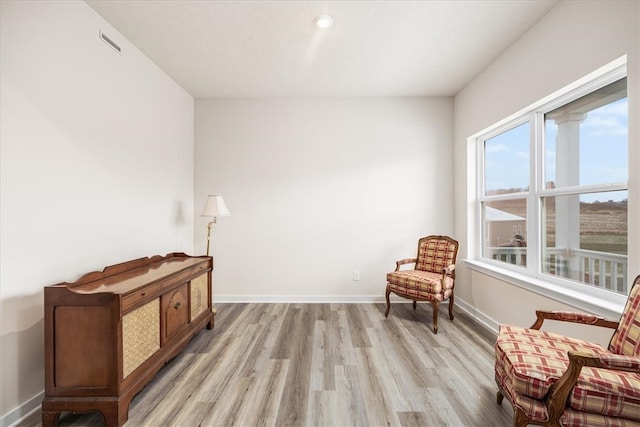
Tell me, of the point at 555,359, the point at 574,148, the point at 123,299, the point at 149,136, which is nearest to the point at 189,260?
the point at 123,299

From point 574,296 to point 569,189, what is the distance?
84cm

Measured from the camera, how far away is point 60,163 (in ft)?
6.35

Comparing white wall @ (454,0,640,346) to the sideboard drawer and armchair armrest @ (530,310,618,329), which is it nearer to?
armchair armrest @ (530,310,618,329)

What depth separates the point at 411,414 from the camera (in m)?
1.74

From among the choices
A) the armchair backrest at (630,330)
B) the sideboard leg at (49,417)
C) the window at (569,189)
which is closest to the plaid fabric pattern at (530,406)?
the armchair backrest at (630,330)

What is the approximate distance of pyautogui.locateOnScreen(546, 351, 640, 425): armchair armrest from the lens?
48.6 inches

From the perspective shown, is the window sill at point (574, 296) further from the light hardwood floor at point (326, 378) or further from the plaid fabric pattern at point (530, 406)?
the plaid fabric pattern at point (530, 406)

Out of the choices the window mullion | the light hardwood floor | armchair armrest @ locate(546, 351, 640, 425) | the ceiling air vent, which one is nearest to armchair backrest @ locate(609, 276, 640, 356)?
armchair armrest @ locate(546, 351, 640, 425)

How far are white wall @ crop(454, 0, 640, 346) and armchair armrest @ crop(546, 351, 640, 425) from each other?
72 cm

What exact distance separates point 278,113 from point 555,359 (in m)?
3.75

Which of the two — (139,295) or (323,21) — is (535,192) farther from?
(139,295)

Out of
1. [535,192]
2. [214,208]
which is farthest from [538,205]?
[214,208]

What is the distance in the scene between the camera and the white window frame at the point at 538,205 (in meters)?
1.91

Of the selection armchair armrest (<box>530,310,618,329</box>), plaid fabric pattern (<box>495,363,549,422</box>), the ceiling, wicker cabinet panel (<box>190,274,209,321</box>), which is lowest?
plaid fabric pattern (<box>495,363,549,422</box>)
